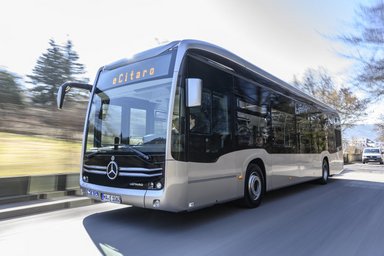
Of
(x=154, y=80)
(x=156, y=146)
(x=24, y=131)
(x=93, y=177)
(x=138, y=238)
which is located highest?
(x=154, y=80)

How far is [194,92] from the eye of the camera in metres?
4.86

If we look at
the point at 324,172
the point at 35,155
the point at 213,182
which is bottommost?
the point at 324,172

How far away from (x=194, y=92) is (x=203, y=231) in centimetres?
230

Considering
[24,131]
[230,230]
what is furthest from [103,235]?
[24,131]

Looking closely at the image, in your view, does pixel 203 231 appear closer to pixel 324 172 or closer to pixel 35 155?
pixel 35 155

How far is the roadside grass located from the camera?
26.0 ft

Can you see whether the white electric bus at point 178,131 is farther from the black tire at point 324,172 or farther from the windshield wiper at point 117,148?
the black tire at point 324,172

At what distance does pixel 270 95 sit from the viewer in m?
8.20

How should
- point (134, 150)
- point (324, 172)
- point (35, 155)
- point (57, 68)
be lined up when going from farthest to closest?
1. point (57, 68)
2. point (324, 172)
3. point (35, 155)
4. point (134, 150)

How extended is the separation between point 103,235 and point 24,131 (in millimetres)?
5385

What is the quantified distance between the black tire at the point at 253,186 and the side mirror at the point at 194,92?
2.58 m

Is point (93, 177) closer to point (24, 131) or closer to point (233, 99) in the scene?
point (233, 99)

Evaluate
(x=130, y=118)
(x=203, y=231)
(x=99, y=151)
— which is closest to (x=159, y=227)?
(x=203, y=231)

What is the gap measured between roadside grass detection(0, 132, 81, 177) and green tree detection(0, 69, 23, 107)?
3.01 ft
